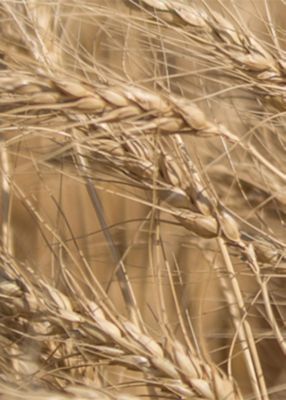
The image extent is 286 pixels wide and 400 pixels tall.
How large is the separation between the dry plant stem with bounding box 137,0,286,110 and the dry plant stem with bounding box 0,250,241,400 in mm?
283

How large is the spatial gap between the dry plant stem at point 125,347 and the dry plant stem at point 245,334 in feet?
0.23

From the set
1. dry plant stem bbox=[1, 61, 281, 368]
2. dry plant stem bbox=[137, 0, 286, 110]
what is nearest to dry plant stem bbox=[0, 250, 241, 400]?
dry plant stem bbox=[1, 61, 281, 368]

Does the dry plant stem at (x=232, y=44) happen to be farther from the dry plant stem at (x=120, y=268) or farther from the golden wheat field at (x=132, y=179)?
the dry plant stem at (x=120, y=268)

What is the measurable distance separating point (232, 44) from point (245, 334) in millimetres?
326

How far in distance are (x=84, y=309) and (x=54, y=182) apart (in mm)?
574

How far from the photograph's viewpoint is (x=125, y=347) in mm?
932

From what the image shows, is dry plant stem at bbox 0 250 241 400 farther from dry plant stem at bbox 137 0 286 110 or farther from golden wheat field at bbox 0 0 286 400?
dry plant stem at bbox 137 0 286 110

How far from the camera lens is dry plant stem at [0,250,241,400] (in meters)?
0.92

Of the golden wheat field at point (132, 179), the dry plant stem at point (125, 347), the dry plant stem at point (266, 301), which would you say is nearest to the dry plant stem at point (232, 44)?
the golden wheat field at point (132, 179)

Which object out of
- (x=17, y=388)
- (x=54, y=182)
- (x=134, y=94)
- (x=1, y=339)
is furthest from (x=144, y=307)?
(x=134, y=94)

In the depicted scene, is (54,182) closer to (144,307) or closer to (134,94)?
(144,307)

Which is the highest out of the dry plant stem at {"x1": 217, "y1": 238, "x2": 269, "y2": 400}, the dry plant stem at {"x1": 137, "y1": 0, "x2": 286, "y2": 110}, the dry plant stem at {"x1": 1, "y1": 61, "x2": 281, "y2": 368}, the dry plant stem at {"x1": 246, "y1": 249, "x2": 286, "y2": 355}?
the dry plant stem at {"x1": 137, "y1": 0, "x2": 286, "y2": 110}

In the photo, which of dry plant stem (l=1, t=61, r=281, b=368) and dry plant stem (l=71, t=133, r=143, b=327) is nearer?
dry plant stem (l=1, t=61, r=281, b=368)

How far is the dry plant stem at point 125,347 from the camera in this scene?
3.03 ft
